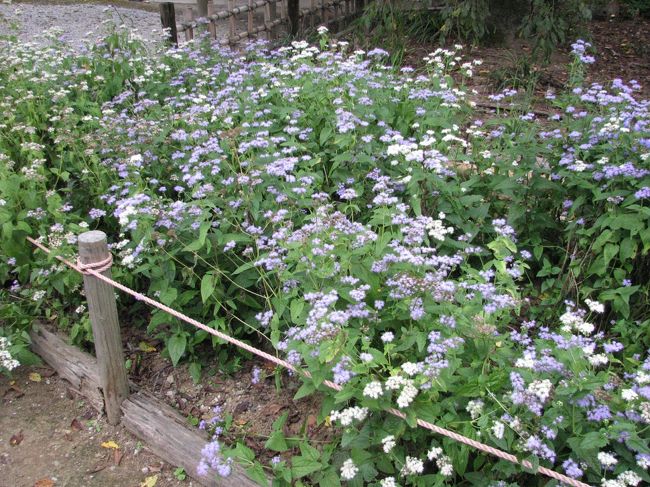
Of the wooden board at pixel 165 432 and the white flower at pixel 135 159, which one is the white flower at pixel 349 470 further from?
the white flower at pixel 135 159

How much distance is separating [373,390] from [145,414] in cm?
163

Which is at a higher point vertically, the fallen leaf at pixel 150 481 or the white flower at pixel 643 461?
the white flower at pixel 643 461

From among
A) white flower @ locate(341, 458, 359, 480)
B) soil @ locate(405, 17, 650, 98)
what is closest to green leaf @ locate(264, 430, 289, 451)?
white flower @ locate(341, 458, 359, 480)

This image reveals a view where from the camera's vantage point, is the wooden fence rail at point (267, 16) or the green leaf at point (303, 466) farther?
the wooden fence rail at point (267, 16)

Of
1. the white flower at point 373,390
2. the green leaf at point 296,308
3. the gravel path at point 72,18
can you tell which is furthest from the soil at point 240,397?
the gravel path at point 72,18

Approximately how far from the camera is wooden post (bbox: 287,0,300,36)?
888 centimetres

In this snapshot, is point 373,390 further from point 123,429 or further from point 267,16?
point 267,16

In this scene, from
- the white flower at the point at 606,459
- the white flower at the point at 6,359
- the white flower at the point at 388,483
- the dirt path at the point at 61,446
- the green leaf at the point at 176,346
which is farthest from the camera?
the white flower at the point at 6,359

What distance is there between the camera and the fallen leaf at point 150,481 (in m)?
3.05

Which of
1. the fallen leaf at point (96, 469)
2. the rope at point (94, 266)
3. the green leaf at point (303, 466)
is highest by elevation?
the rope at point (94, 266)

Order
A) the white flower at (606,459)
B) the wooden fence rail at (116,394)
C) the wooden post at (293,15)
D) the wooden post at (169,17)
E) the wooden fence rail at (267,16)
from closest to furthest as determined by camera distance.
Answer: the white flower at (606,459) → the wooden fence rail at (116,394) → the wooden post at (169,17) → the wooden fence rail at (267,16) → the wooden post at (293,15)

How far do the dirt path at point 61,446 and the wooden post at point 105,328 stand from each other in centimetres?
18

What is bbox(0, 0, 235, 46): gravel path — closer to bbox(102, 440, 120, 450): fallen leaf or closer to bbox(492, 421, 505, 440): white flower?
bbox(102, 440, 120, 450): fallen leaf

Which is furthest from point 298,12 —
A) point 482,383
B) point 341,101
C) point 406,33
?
point 482,383
